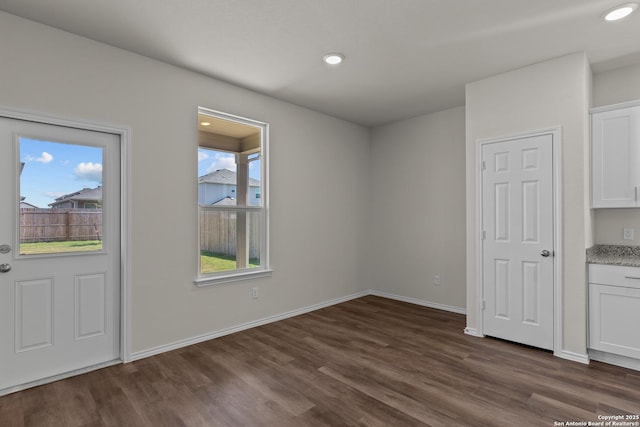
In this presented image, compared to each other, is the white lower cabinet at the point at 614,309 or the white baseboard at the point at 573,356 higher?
the white lower cabinet at the point at 614,309

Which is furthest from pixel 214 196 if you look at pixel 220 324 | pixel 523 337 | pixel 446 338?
pixel 523 337

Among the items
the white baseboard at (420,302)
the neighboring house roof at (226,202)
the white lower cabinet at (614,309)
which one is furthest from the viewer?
the white baseboard at (420,302)

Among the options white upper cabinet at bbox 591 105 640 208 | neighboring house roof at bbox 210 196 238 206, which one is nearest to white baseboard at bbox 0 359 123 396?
neighboring house roof at bbox 210 196 238 206

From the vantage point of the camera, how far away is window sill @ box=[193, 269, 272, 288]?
352 centimetres

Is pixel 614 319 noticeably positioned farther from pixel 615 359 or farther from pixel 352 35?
pixel 352 35

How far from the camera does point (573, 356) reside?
299 cm

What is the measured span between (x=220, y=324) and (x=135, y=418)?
1.49 meters

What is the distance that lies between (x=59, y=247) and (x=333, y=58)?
2.87 meters

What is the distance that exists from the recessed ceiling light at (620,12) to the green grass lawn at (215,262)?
398 cm

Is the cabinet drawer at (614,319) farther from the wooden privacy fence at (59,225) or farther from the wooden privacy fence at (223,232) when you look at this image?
the wooden privacy fence at (59,225)

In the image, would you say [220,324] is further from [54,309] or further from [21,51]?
[21,51]

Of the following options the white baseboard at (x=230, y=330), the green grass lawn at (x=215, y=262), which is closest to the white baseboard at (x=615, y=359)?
the white baseboard at (x=230, y=330)

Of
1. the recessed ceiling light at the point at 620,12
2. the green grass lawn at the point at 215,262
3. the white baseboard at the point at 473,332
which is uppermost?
the recessed ceiling light at the point at 620,12

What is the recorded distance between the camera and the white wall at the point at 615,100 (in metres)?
3.26
